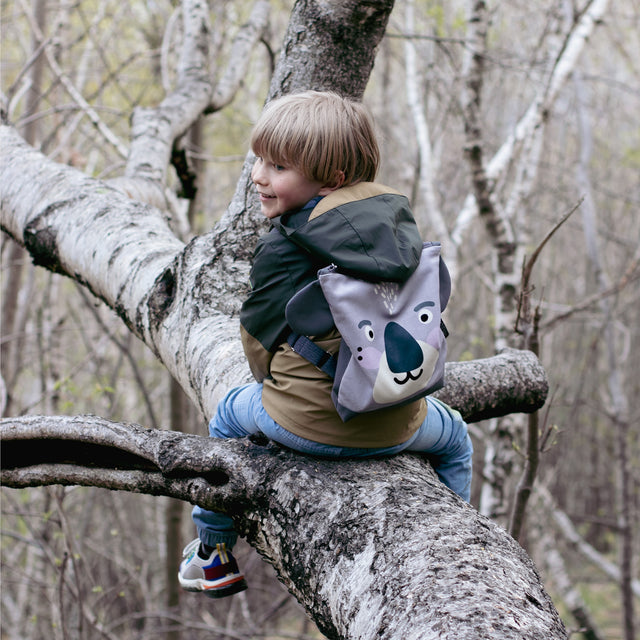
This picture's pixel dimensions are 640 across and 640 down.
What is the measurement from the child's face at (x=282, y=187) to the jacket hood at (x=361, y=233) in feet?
0.18

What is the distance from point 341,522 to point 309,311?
1.31 feet

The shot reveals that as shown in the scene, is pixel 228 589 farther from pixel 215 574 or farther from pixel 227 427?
pixel 227 427

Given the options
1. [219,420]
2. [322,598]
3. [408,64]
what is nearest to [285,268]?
[219,420]

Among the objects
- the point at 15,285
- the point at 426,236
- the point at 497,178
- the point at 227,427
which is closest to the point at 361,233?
the point at 227,427

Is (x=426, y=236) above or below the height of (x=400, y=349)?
above

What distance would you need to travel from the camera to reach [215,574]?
159 centimetres

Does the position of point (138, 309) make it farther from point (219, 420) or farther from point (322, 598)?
point (322, 598)

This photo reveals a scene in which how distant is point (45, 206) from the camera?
2.43m

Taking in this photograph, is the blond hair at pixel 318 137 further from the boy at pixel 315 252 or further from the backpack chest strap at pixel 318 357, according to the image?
the backpack chest strap at pixel 318 357

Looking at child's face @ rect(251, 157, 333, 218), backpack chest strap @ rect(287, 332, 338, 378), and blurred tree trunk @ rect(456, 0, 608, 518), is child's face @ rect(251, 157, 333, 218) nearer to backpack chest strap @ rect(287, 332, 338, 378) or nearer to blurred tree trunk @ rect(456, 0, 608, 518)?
backpack chest strap @ rect(287, 332, 338, 378)

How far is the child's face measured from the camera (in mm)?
1393

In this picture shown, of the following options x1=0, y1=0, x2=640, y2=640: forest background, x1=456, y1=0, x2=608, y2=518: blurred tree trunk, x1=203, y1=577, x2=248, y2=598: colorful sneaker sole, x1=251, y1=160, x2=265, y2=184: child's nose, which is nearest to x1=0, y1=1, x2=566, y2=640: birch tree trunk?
x1=203, y1=577, x2=248, y2=598: colorful sneaker sole

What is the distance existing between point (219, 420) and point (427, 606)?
2.58 feet

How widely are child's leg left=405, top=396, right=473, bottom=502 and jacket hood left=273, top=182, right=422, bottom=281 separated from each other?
16.0 inches
